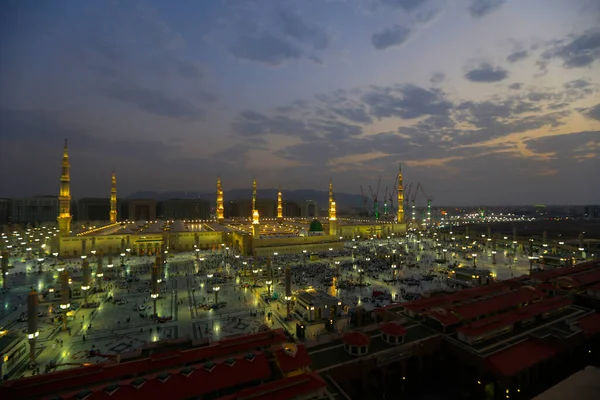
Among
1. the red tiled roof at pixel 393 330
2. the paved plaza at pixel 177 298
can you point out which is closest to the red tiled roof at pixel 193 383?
the paved plaza at pixel 177 298

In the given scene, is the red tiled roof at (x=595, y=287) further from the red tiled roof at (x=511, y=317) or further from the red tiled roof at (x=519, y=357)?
the red tiled roof at (x=519, y=357)

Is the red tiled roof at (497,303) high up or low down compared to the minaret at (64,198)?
down

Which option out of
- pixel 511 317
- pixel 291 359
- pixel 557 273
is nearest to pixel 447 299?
pixel 511 317

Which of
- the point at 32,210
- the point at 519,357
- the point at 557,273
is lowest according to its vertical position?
the point at 519,357

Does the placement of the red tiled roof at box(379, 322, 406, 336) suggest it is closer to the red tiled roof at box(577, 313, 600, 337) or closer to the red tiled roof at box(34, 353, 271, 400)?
the red tiled roof at box(34, 353, 271, 400)

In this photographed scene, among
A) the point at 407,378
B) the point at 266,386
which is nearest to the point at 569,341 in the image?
the point at 407,378

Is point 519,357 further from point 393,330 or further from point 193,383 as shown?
point 193,383

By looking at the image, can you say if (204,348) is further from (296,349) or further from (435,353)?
Answer: (435,353)
